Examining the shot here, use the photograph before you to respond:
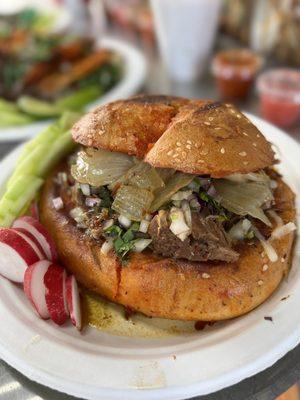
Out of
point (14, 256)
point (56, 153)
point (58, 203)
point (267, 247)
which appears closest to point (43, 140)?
point (56, 153)

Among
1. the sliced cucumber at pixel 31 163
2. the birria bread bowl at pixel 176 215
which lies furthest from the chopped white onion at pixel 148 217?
the sliced cucumber at pixel 31 163

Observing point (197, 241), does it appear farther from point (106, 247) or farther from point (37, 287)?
point (37, 287)

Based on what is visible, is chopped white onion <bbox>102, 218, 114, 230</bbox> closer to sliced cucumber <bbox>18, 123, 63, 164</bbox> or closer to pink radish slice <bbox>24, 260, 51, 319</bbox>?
pink radish slice <bbox>24, 260, 51, 319</bbox>

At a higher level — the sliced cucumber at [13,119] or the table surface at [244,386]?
the sliced cucumber at [13,119]

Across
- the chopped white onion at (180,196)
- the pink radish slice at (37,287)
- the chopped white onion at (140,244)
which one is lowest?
the pink radish slice at (37,287)

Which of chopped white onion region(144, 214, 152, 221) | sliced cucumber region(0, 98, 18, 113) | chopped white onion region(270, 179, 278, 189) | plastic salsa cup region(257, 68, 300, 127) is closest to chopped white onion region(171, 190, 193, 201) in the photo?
chopped white onion region(144, 214, 152, 221)

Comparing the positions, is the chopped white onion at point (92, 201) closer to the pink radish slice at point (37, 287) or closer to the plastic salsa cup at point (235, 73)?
the pink radish slice at point (37, 287)

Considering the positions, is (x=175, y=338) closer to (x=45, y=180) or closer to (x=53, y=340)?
(x=53, y=340)
